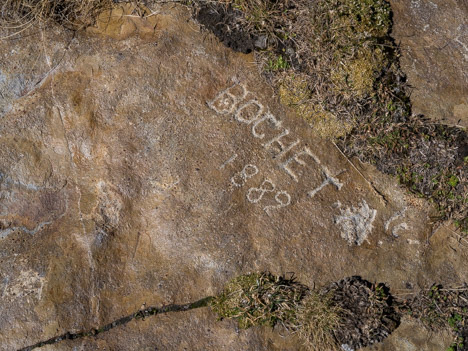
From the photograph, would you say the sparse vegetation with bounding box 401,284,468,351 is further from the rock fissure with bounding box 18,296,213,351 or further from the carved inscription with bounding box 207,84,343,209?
the rock fissure with bounding box 18,296,213,351

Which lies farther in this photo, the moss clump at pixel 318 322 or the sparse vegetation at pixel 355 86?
the sparse vegetation at pixel 355 86

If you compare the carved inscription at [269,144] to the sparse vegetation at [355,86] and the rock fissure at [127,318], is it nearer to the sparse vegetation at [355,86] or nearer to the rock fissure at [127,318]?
the sparse vegetation at [355,86]

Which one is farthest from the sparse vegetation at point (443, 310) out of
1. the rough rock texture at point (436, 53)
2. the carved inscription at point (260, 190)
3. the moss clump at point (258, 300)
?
the rough rock texture at point (436, 53)

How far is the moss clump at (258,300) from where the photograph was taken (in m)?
3.08

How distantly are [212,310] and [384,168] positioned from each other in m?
1.71

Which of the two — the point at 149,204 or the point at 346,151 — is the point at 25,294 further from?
the point at 346,151

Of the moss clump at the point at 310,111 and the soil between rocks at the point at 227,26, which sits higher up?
the soil between rocks at the point at 227,26

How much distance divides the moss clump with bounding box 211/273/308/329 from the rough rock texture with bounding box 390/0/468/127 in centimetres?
178

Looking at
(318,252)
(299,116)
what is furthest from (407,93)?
(318,252)

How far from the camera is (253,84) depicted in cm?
341

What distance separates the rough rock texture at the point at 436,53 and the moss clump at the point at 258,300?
178cm

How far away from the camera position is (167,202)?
10.3ft

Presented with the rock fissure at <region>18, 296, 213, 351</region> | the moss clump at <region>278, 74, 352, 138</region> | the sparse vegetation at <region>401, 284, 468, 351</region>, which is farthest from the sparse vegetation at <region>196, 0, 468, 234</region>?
the rock fissure at <region>18, 296, 213, 351</region>

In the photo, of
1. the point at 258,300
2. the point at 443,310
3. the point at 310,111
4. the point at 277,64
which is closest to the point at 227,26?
the point at 277,64
